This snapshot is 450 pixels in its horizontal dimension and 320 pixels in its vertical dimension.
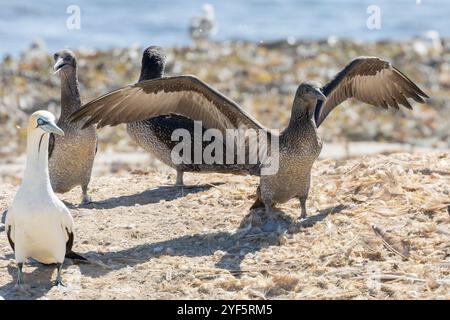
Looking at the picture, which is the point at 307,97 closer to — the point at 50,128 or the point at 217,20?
the point at 50,128

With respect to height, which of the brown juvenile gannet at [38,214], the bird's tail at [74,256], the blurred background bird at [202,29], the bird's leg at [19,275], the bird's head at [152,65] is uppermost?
the blurred background bird at [202,29]

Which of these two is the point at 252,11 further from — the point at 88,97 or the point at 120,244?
the point at 120,244

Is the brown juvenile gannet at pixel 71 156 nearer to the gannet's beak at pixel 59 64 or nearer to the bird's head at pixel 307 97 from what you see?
the gannet's beak at pixel 59 64

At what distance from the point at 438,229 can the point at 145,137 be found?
3.19 metres

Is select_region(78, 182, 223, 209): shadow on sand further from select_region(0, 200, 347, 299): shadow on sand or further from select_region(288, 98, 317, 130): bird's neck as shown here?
select_region(288, 98, 317, 130): bird's neck

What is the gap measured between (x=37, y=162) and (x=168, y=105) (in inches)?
62.1

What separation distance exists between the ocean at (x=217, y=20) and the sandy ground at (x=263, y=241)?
1346 centimetres

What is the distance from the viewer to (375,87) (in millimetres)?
9188

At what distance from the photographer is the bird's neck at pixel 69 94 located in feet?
29.0

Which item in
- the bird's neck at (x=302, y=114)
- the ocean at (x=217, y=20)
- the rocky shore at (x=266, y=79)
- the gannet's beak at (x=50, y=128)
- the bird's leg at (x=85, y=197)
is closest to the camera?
the gannet's beak at (x=50, y=128)

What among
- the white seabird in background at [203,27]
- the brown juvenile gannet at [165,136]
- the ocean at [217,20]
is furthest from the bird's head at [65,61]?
the ocean at [217,20]

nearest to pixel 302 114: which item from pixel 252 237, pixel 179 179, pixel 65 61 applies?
pixel 252 237

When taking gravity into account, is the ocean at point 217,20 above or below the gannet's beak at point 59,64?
above

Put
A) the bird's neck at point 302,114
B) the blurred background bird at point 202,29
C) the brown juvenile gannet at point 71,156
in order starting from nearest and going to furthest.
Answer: the bird's neck at point 302,114, the brown juvenile gannet at point 71,156, the blurred background bird at point 202,29
